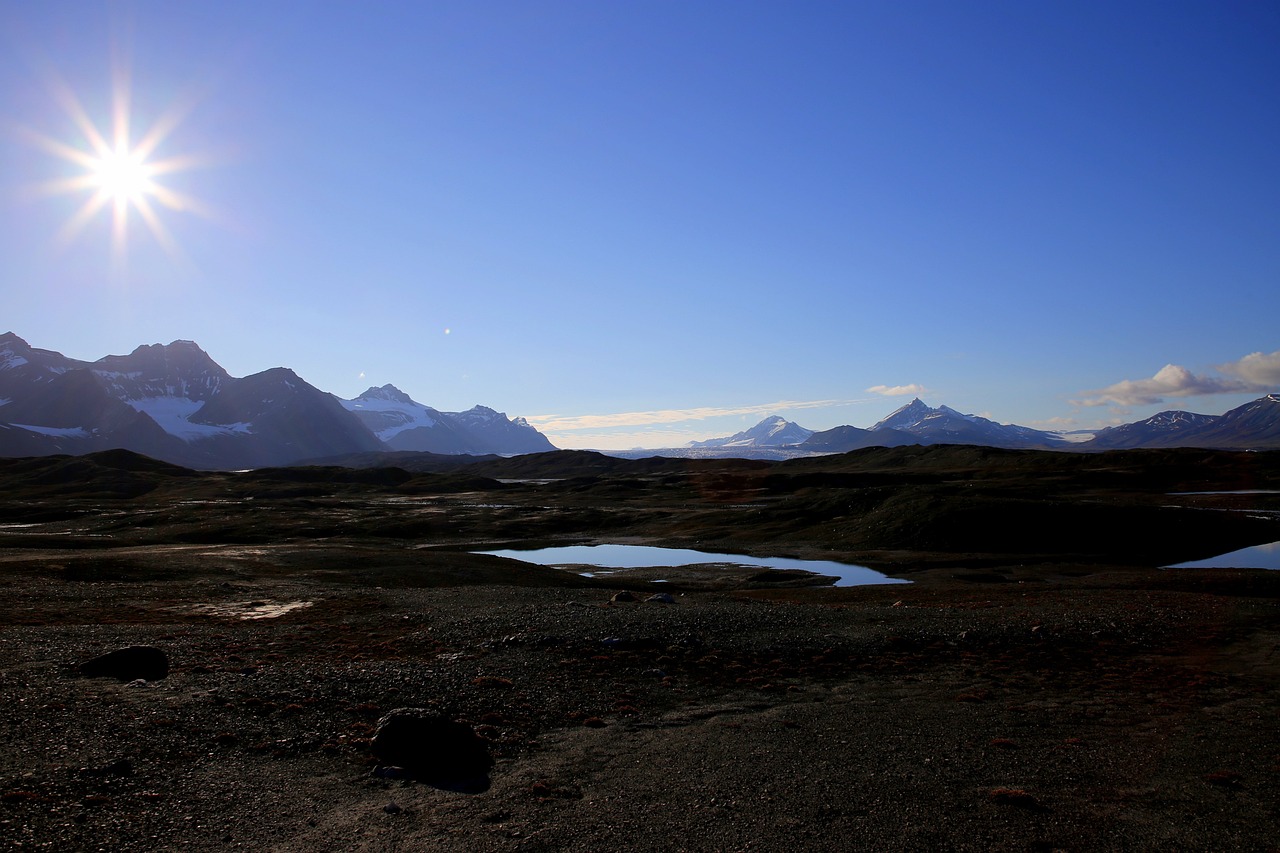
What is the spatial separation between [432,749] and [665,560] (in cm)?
7502

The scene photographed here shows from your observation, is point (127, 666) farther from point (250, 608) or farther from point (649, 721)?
point (250, 608)

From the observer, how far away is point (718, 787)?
1894cm

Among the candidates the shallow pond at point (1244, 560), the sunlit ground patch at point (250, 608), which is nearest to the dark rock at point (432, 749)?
the sunlit ground patch at point (250, 608)

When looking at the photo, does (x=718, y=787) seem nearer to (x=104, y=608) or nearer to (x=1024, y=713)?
(x=1024, y=713)

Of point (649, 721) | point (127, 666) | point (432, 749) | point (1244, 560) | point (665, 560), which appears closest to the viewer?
point (432, 749)

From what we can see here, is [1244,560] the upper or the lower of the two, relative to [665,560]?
upper

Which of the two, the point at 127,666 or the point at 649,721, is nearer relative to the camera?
the point at 649,721

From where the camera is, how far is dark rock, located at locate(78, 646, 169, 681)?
26141 millimetres

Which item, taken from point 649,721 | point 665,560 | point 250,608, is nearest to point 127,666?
point 649,721

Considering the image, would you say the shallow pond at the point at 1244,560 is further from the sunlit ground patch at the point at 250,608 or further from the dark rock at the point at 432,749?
the sunlit ground patch at the point at 250,608

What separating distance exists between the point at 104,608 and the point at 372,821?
3741 cm

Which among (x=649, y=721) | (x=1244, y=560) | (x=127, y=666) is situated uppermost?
(x=127, y=666)

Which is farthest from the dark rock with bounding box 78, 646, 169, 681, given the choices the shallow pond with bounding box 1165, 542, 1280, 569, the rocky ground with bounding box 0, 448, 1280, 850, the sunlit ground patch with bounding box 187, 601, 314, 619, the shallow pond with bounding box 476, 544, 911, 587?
the shallow pond with bounding box 1165, 542, 1280, 569

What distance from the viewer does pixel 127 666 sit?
2639cm
